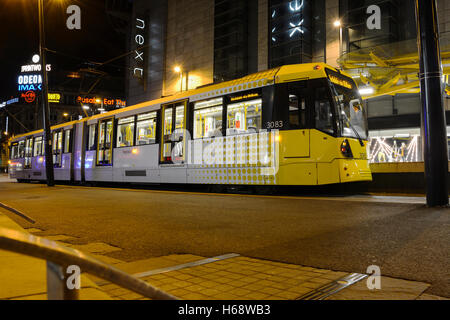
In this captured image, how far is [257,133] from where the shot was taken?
11422mm

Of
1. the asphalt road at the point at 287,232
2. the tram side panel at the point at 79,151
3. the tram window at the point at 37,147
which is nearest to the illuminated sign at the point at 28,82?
the tram window at the point at 37,147

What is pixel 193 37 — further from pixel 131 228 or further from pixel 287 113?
pixel 131 228

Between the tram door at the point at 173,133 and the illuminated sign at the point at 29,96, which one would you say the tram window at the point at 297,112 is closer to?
the tram door at the point at 173,133

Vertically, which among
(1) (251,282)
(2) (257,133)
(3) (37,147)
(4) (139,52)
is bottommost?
(1) (251,282)

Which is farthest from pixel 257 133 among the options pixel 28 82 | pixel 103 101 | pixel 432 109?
pixel 28 82

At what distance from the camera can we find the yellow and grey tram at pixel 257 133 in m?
10.4

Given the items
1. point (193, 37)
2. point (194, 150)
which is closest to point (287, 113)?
point (194, 150)

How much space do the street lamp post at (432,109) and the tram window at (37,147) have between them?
2304cm

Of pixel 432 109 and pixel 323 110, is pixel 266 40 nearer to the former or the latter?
pixel 323 110

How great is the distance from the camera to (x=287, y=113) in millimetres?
10867

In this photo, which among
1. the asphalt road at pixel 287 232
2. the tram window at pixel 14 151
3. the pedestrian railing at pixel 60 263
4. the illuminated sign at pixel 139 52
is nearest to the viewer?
the pedestrian railing at pixel 60 263

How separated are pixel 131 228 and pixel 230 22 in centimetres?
2931

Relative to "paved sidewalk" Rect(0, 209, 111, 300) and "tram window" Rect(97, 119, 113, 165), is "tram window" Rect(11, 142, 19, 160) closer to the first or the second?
"tram window" Rect(97, 119, 113, 165)

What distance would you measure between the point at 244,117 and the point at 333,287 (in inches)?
364
